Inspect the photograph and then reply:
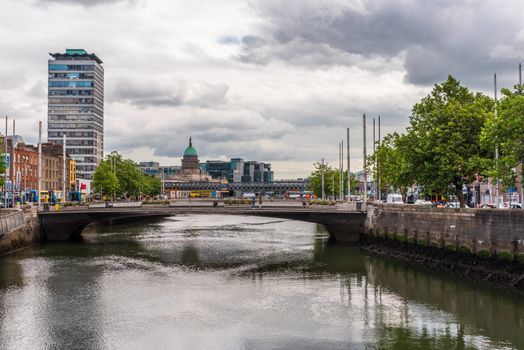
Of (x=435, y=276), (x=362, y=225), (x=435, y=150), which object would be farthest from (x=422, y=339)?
(x=362, y=225)

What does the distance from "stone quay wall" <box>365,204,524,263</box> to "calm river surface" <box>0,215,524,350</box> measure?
3318mm

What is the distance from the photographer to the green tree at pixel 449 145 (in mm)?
58844

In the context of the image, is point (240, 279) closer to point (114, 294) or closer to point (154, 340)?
point (114, 294)

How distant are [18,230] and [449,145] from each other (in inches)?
1852

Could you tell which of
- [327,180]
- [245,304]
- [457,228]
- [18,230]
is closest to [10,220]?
[18,230]

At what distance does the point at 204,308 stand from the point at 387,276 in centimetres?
1863

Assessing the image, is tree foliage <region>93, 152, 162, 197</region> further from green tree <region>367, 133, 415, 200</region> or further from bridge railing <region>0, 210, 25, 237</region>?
bridge railing <region>0, 210, 25, 237</region>

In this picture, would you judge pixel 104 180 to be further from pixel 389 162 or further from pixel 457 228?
pixel 457 228

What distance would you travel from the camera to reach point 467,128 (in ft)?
195

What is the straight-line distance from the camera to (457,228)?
166 ft

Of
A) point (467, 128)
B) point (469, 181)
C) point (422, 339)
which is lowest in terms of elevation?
point (422, 339)

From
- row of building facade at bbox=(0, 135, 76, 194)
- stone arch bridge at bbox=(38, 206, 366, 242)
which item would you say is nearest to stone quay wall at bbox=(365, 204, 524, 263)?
stone arch bridge at bbox=(38, 206, 366, 242)

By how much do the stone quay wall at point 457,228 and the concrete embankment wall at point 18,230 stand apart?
40133 mm

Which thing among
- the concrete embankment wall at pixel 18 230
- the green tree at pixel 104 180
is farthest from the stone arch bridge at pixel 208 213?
the green tree at pixel 104 180
